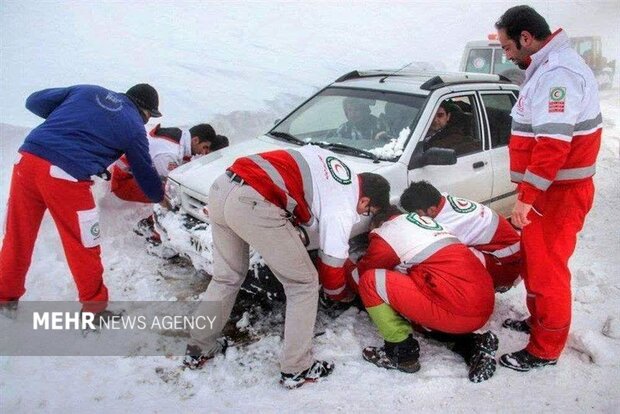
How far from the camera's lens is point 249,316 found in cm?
311

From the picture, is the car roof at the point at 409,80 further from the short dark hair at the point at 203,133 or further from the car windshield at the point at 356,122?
the short dark hair at the point at 203,133

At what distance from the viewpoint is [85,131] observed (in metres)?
2.66

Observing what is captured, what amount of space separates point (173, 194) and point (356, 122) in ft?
4.98

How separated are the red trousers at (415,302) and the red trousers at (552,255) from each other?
0.29 metres

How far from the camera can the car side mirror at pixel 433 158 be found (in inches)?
124

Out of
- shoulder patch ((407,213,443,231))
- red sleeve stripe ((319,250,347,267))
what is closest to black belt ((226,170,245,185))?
red sleeve stripe ((319,250,347,267))

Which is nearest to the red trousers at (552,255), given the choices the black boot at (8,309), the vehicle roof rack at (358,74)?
the vehicle roof rack at (358,74)

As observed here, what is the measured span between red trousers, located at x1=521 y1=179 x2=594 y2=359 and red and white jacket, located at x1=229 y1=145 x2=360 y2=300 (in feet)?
3.50

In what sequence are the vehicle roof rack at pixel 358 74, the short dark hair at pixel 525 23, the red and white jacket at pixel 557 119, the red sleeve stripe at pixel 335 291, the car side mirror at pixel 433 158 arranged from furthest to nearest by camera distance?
the vehicle roof rack at pixel 358 74
the car side mirror at pixel 433 158
the red sleeve stripe at pixel 335 291
the short dark hair at pixel 525 23
the red and white jacket at pixel 557 119

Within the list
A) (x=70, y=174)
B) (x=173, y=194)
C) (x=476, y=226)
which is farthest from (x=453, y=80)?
(x=70, y=174)

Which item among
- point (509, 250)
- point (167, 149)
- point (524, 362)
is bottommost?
point (524, 362)

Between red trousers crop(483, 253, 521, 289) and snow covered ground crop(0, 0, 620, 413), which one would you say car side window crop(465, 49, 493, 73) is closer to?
snow covered ground crop(0, 0, 620, 413)

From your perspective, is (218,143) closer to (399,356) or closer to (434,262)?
(434,262)

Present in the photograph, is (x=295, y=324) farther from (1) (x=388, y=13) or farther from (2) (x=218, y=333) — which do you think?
(1) (x=388, y=13)
